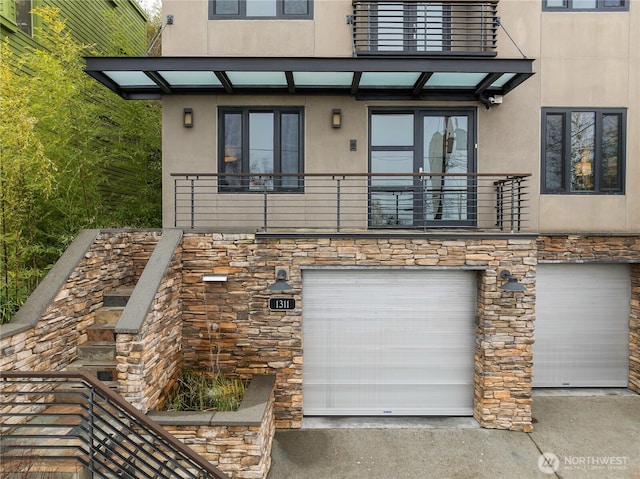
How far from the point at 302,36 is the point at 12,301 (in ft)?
20.0

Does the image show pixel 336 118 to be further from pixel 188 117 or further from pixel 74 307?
pixel 74 307

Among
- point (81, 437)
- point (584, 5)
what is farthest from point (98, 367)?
point (584, 5)

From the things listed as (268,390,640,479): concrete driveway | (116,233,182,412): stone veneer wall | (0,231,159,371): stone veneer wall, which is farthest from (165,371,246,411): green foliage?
(0,231,159,371): stone veneer wall

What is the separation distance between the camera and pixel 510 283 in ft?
16.3

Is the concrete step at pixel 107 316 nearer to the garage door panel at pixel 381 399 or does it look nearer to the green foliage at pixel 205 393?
the green foliage at pixel 205 393

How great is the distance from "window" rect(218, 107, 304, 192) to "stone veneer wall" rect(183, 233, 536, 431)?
164 cm

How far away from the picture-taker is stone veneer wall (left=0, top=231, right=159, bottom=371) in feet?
12.9

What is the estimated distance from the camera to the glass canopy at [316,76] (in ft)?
17.9

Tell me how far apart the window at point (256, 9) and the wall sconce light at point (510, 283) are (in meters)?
5.57

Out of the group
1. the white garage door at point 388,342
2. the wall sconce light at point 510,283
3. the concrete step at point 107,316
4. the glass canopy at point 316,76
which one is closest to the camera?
the wall sconce light at point 510,283

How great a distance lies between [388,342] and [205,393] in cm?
285

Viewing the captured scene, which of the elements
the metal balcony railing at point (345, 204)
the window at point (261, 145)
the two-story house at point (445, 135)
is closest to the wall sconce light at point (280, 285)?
the two-story house at point (445, 135)

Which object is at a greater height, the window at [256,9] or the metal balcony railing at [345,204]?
the window at [256,9]

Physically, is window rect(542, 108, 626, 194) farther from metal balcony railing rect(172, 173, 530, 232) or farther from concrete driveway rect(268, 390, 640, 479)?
concrete driveway rect(268, 390, 640, 479)
